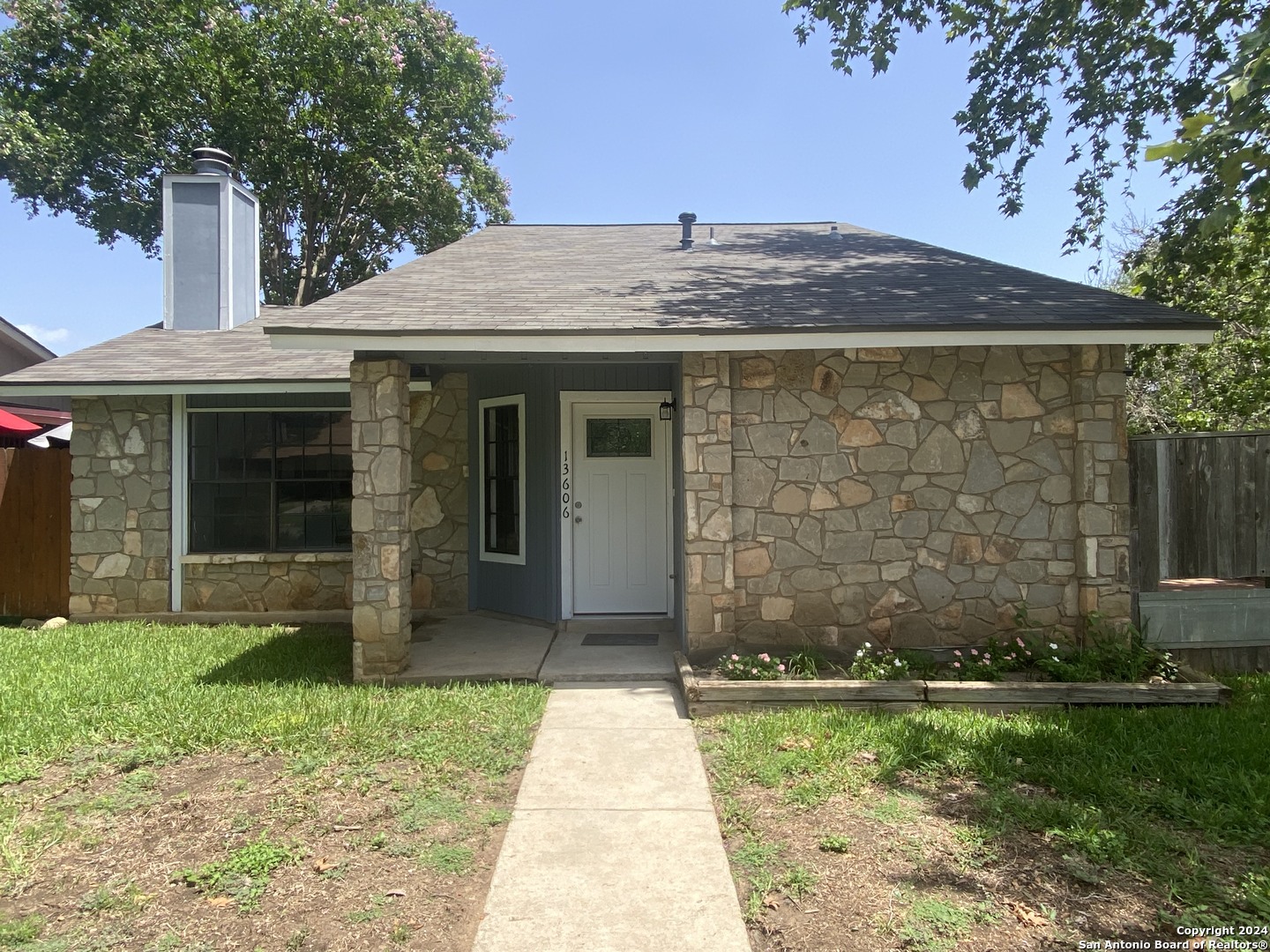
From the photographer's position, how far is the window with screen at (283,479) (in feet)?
27.0

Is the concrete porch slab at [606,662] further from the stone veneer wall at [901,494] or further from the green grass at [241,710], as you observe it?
the stone veneer wall at [901,494]

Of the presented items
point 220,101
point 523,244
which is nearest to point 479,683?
point 523,244

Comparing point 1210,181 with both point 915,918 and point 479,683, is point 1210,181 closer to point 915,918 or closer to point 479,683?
point 915,918

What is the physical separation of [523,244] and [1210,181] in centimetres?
709

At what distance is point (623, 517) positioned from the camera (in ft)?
24.3

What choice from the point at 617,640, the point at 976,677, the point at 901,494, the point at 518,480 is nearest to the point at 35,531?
the point at 518,480

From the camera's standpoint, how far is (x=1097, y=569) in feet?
19.0

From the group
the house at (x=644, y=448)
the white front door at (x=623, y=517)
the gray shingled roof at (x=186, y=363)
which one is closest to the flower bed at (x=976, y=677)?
the house at (x=644, y=448)

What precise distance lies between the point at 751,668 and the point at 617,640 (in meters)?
1.80

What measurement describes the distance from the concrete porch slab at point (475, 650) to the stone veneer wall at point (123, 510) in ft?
10.6

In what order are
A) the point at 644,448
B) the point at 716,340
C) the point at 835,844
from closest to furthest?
the point at 835,844, the point at 716,340, the point at 644,448

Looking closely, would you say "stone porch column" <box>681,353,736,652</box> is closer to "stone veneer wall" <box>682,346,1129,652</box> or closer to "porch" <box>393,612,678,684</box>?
"stone veneer wall" <box>682,346,1129,652</box>

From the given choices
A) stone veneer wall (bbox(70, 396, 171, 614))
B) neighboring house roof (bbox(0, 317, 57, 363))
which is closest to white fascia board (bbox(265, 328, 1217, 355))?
stone veneer wall (bbox(70, 396, 171, 614))

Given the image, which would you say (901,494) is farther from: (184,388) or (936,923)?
(184,388)
